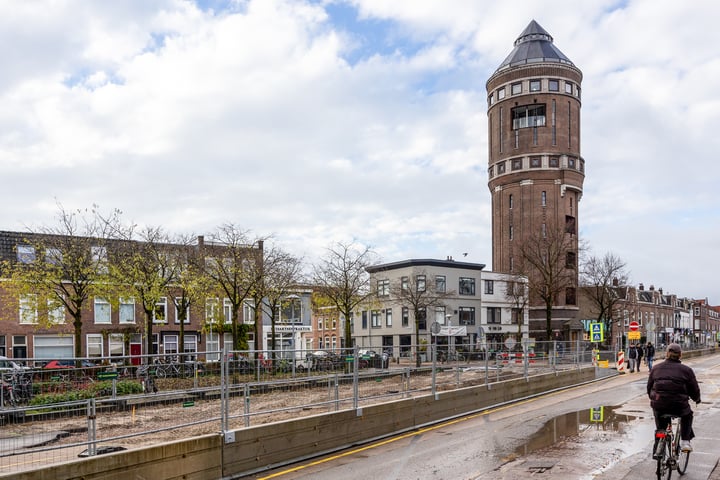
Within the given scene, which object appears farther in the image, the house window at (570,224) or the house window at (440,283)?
the house window at (570,224)

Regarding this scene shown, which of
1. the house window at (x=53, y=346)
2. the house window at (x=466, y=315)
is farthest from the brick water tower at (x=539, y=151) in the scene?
the house window at (x=53, y=346)

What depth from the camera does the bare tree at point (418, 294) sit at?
5951 centimetres

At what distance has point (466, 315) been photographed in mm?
71312

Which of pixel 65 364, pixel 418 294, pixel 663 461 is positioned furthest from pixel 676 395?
pixel 418 294

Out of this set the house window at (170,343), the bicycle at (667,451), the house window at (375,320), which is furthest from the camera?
the house window at (375,320)

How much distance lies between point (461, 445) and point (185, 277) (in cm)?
2525

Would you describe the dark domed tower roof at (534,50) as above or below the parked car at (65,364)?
above

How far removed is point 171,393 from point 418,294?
48.2 metres

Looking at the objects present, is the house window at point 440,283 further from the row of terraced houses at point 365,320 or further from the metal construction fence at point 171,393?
the metal construction fence at point 171,393

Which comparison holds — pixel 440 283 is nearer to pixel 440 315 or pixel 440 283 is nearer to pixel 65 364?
pixel 440 315

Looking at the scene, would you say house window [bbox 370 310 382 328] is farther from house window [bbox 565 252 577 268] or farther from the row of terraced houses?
house window [bbox 565 252 577 268]

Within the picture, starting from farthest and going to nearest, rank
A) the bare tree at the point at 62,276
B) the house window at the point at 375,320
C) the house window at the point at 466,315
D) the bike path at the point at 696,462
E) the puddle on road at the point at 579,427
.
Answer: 1. the house window at the point at 375,320
2. the house window at the point at 466,315
3. the bare tree at the point at 62,276
4. the puddle on road at the point at 579,427
5. the bike path at the point at 696,462

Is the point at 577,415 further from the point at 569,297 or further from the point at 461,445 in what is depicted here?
the point at 569,297

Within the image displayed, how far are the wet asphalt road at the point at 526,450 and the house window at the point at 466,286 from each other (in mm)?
52668
